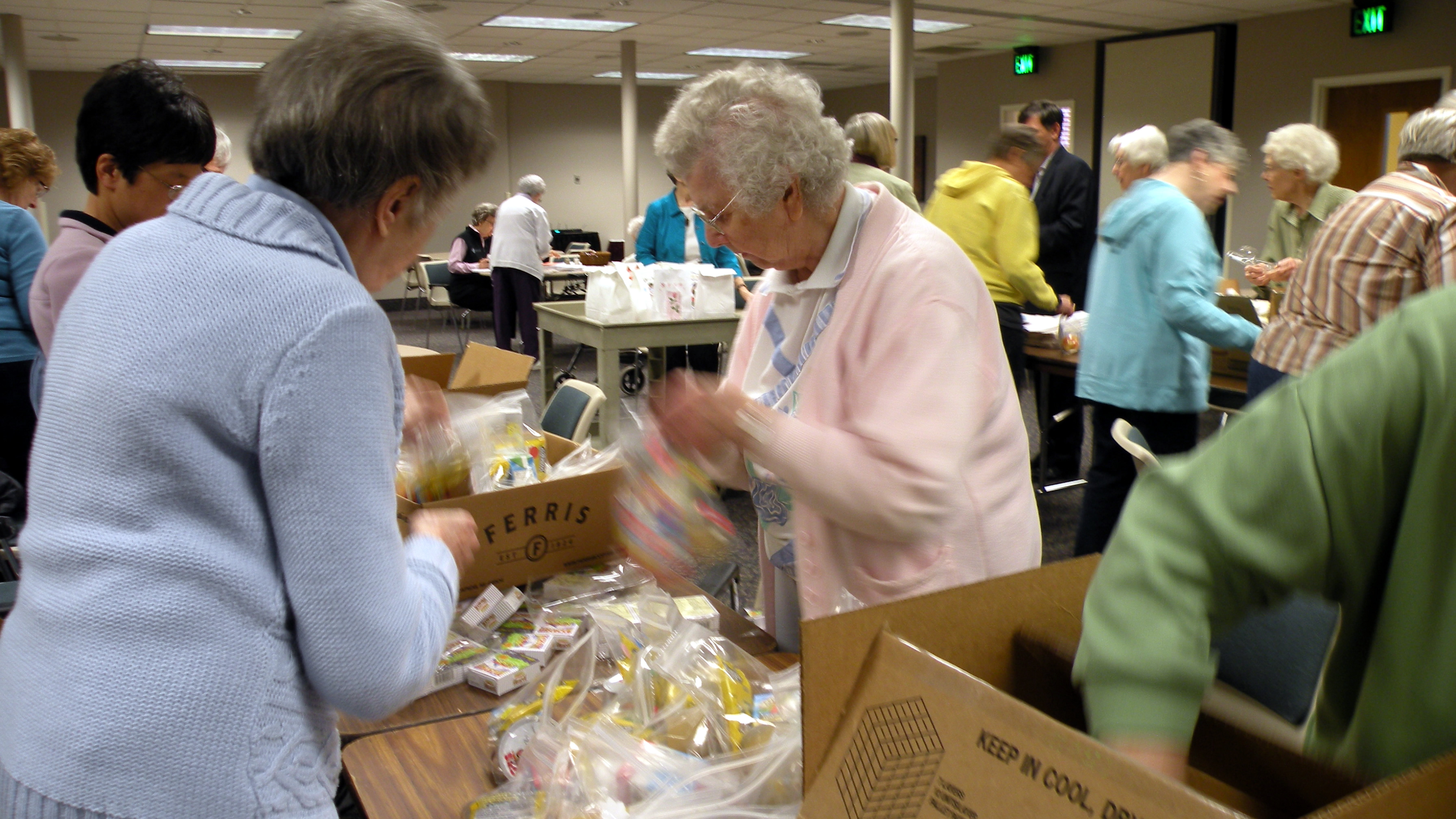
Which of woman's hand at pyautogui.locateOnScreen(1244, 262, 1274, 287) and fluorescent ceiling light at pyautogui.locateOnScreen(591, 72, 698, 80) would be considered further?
fluorescent ceiling light at pyautogui.locateOnScreen(591, 72, 698, 80)

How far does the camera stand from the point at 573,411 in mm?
2713

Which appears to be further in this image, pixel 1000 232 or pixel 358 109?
pixel 1000 232

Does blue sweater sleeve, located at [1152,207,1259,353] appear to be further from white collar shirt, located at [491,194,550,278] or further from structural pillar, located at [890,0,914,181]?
white collar shirt, located at [491,194,550,278]

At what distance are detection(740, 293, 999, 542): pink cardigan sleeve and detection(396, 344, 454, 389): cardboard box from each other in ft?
3.40

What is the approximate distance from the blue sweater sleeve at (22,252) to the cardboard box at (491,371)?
1.20 m

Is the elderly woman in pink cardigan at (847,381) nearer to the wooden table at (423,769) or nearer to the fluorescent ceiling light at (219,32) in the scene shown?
the wooden table at (423,769)

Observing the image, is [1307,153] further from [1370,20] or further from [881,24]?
[881,24]

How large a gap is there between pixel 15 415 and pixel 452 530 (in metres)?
2.46

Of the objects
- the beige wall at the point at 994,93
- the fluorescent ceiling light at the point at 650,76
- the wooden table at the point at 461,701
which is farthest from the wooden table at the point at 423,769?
the fluorescent ceiling light at the point at 650,76

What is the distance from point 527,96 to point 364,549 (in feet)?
Result: 49.9

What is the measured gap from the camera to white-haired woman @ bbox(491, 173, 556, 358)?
289 inches

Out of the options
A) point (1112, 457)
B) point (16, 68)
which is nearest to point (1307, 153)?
point (1112, 457)

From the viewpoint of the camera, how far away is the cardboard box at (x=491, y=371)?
204 cm

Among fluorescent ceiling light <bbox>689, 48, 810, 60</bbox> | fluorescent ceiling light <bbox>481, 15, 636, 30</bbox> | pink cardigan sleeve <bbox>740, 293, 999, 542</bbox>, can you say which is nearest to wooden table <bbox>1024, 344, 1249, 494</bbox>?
pink cardigan sleeve <bbox>740, 293, 999, 542</bbox>
